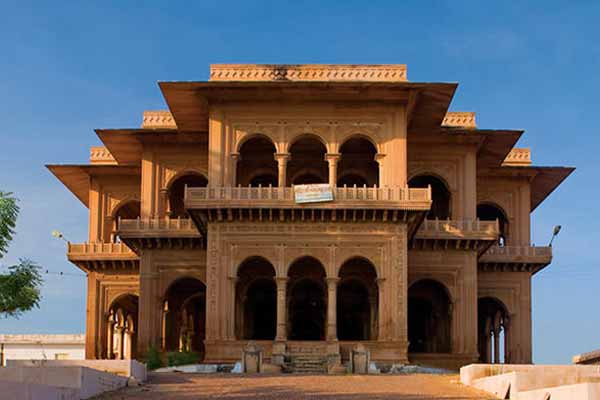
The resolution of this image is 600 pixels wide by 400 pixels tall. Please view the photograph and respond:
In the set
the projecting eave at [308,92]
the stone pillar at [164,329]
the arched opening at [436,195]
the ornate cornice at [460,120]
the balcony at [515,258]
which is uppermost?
the ornate cornice at [460,120]

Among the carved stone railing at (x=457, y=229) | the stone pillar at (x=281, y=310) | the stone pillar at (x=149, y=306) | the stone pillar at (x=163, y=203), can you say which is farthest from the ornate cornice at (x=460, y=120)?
the stone pillar at (x=149, y=306)

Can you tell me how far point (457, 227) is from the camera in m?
50.8

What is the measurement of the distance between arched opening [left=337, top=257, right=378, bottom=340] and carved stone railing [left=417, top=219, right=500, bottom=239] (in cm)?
328

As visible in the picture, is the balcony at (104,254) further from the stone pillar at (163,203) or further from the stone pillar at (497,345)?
the stone pillar at (497,345)

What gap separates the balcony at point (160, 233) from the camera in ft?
168

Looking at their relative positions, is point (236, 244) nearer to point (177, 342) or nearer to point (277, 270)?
point (277, 270)

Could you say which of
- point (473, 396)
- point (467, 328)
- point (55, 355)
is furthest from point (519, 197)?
point (55, 355)

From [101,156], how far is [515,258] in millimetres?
22584

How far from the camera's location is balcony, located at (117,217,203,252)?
5109cm

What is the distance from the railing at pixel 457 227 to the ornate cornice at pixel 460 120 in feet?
19.0

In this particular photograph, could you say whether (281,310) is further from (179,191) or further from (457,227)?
(179,191)

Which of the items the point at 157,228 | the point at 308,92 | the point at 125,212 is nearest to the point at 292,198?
the point at 308,92

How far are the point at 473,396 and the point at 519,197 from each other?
98.7 feet

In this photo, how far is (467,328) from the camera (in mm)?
50562
